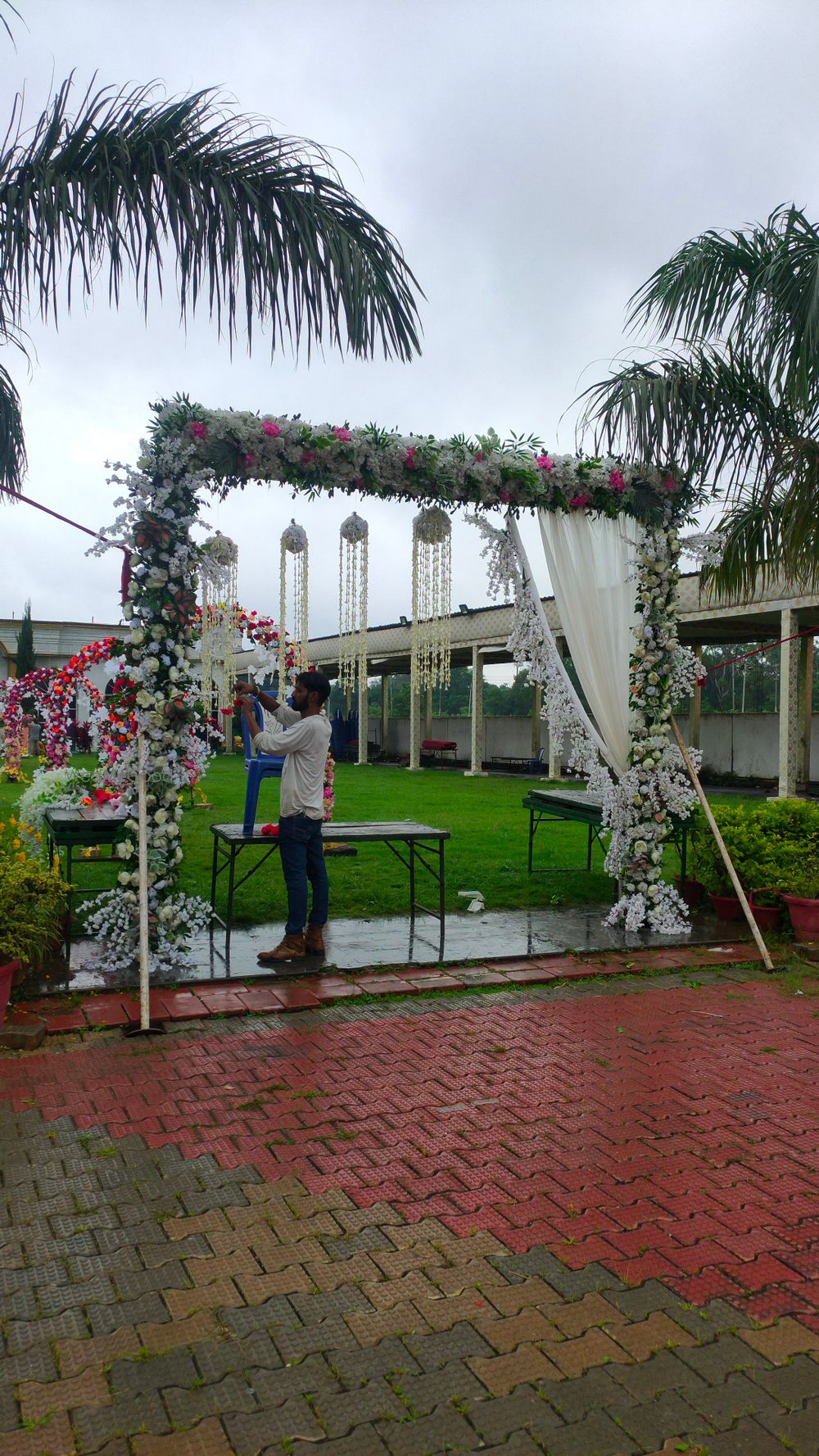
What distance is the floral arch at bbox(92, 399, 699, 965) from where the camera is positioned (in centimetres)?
595

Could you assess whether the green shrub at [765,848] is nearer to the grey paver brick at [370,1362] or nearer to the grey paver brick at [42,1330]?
the grey paver brick at [370,1362]

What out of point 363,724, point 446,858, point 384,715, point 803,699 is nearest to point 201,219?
point 446,858

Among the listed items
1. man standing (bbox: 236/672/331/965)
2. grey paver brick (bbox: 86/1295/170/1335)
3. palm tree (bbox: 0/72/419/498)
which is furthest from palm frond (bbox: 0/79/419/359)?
grey paver brick (bbox: 86/1295/170/1335)

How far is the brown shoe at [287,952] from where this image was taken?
20.8ft

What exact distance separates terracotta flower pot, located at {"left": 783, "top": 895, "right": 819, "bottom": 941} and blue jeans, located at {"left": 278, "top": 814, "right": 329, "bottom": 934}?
3.30m

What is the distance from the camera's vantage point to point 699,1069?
4645 millimetres

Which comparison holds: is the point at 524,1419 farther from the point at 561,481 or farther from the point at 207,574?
the point at 561,481

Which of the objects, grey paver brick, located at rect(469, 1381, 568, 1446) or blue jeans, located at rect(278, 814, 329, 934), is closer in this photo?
grey paver brick, located at rect(469, 1381, 568, 1446)

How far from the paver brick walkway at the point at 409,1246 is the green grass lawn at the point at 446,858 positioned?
3.54 metres

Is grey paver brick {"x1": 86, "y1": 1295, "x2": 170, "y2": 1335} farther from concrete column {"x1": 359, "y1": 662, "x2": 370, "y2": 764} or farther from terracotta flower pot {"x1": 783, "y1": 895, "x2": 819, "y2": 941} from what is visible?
terracotta flower pot {"x1": 783, "y1": 895, "x2": 819, "y2": 941}

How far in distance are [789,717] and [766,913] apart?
1032 centimetres

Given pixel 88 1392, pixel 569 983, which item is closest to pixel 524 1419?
pixel 88 1392

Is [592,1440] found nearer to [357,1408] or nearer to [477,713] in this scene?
[357,1408]

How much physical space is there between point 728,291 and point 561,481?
1.81m
